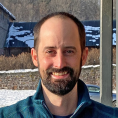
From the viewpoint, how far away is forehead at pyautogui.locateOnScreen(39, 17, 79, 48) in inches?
48.0

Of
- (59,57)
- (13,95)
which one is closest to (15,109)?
(59,57)

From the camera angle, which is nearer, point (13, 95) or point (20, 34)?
point (13, 95)

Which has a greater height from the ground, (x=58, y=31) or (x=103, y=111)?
(x=58, y=31)

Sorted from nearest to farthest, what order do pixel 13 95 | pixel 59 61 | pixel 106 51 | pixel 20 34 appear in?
1. pixel 59 61
2. pixel 106 51
3. pixel 13 95
4. pixel 20 34

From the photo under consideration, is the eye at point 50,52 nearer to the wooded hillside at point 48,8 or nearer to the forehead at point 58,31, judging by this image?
the forehead at point 58,31

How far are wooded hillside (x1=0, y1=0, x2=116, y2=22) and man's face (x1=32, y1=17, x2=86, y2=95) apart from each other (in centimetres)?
3524

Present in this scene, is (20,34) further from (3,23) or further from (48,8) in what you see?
(48,8)

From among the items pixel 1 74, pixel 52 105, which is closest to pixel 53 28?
pixel 52 105

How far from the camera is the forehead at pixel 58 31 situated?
1.22 metres

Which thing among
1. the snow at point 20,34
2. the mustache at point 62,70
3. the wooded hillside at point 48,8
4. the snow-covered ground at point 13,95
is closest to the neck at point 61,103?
the mustache at point 62,70

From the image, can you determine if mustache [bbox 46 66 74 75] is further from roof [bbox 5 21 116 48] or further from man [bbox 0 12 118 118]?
roof [bbox 5 21 116 48]

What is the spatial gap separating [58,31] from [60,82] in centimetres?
23

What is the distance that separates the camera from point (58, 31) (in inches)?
48.1

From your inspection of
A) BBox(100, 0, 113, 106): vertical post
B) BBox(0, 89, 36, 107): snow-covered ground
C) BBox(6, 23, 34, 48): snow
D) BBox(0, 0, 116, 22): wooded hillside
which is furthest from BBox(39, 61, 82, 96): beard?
BBox(0, 0, 116, 22): wooded hillside
